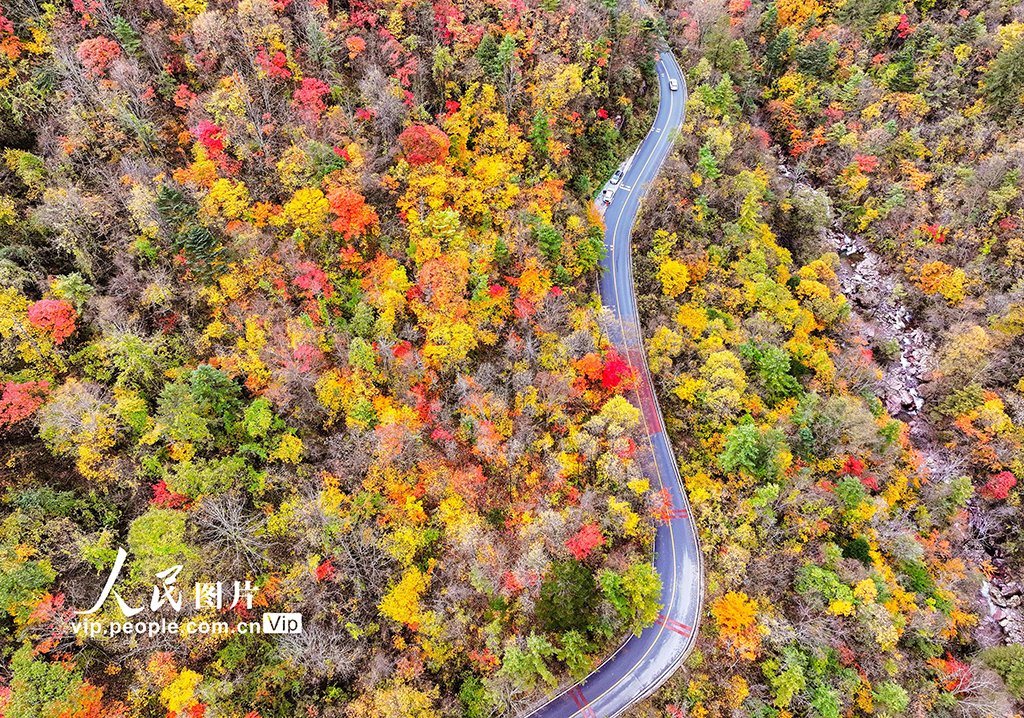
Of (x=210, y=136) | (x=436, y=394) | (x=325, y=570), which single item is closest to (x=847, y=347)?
(x=436, y=394)

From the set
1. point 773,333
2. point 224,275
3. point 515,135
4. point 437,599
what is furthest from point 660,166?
point 437,599

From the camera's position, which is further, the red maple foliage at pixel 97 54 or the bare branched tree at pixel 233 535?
the red maple foliage at pixel 97 54

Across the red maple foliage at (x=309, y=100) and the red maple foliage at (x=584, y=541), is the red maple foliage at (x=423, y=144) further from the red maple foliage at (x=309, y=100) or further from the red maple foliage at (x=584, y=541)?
the red maple foliage at (x=584, y=541)

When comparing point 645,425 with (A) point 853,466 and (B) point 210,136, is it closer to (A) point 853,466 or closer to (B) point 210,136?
(A) point 853,466

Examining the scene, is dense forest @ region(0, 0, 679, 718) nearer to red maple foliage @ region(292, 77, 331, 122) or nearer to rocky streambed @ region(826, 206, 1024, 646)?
red maple foliage @ region(292, 77, 331, 122)

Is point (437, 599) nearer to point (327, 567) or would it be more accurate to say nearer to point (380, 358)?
point (327, 567)

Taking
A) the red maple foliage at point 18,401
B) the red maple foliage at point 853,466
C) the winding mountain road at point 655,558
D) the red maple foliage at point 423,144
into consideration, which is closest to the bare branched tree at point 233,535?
the red maple foliage at point 18,401
